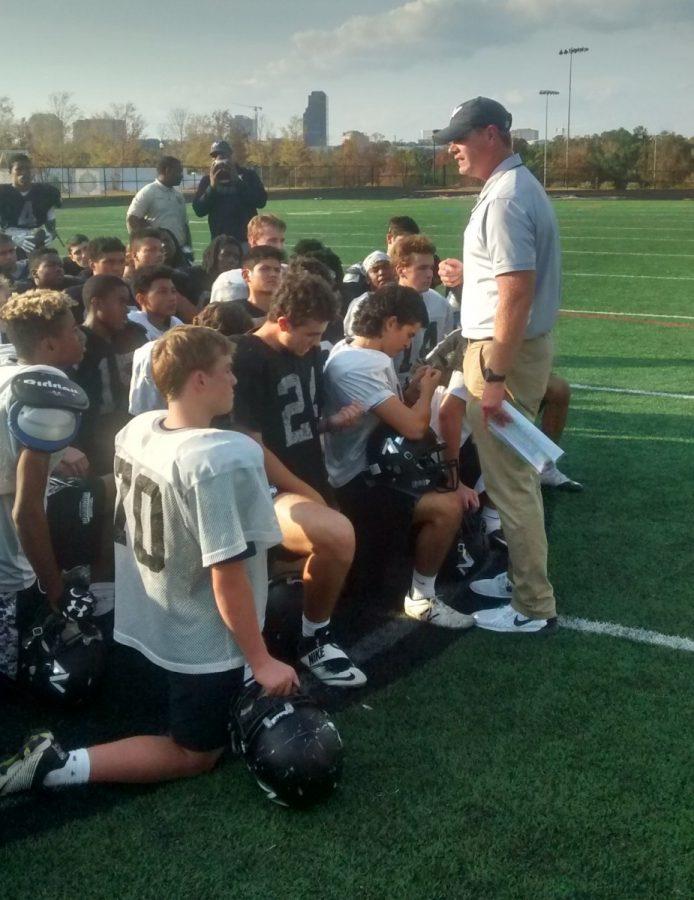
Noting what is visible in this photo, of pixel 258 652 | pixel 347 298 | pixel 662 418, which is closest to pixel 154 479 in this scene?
pixel 258 652

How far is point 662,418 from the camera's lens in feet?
25.3

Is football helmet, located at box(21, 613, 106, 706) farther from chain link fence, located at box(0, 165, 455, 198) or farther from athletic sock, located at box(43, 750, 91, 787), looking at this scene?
chain link fence, located at box(0, 165, 455, 198)

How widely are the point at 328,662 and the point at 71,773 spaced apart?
1.10 metres

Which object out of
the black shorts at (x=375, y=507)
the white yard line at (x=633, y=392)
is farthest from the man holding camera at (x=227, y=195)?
the black shorts at (x=375, y=507)

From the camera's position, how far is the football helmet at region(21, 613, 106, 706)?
3.50 m

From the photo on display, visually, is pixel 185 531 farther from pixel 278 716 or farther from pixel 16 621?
pixel 16 621

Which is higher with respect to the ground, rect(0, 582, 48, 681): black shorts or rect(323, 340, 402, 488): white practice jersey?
rect(323, 340, 402, 488): white practice jersey

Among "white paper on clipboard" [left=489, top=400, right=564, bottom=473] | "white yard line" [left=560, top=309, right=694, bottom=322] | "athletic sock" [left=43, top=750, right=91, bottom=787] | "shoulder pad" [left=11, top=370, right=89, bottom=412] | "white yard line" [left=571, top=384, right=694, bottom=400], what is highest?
"shoulder pad" [left=11, top=370, right=89, bottom=412]

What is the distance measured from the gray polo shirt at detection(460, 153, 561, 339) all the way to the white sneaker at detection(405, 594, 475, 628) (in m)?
1.17

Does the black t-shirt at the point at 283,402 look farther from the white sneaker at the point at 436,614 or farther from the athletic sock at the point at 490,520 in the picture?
the athletic sock at the point at 490,520

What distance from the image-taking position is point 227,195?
1076 cm

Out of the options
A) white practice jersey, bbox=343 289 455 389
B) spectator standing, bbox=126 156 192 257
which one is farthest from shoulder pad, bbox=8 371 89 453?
spectator standing, bbox=126 156 192 257

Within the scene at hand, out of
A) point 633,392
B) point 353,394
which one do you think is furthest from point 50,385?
point 633,392

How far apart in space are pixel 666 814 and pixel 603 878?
378 millimetres
